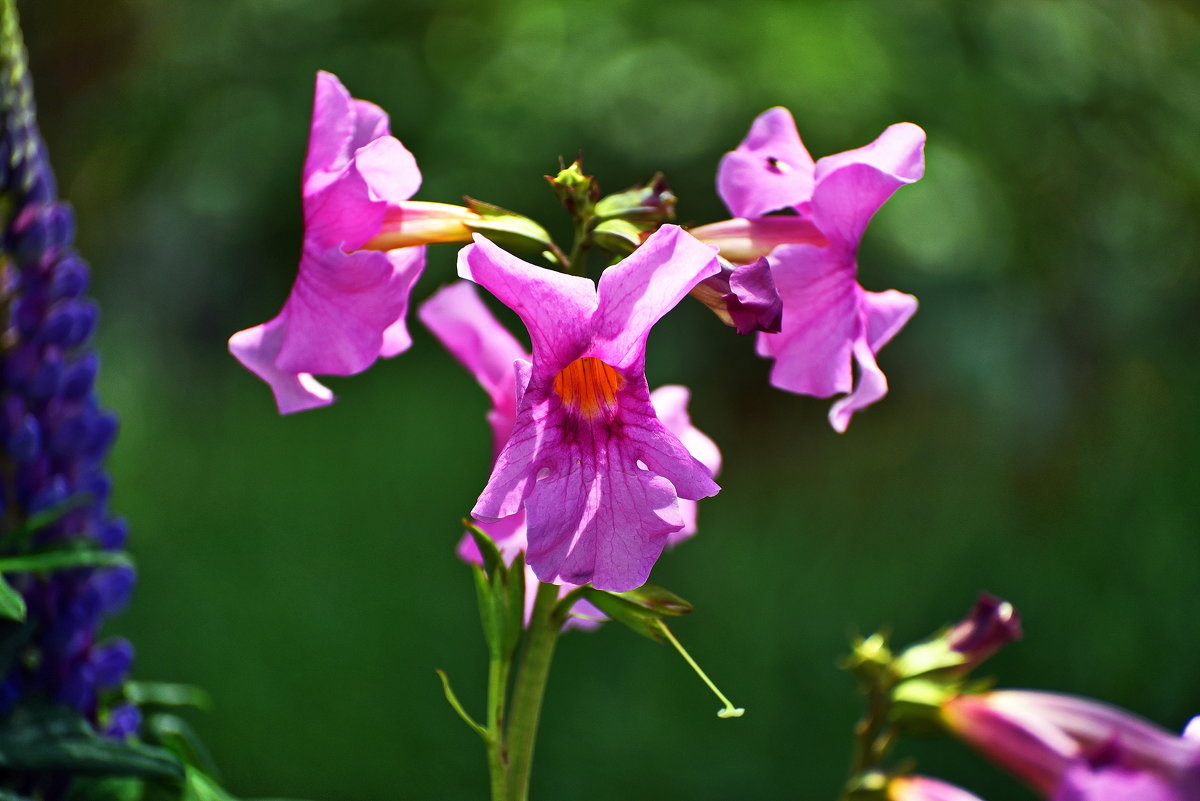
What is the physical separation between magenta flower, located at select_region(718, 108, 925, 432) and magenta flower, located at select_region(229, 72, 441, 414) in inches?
6.8

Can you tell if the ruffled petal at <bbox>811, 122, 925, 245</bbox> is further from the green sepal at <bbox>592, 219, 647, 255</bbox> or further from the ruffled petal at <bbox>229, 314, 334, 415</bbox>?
the ruffled petal at <bbox>229, 314, 334, 415</bbox>

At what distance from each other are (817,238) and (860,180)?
5 centimetres

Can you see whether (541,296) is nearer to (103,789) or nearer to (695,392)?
(103,789)

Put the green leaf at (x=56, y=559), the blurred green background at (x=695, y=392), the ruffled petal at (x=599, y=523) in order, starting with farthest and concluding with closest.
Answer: the blurred green background at (x=695, y=392), the green leaf at (x=56, y=559), the ruffled petal at (x=599, y=523)

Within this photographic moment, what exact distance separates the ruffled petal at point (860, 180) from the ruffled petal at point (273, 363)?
25cm

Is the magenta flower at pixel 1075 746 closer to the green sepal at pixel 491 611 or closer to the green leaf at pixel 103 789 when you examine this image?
the green sepal at pixel 491 611

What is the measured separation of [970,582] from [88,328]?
6.78ft

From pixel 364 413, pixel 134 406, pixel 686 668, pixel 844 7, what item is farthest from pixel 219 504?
pixel 844 7

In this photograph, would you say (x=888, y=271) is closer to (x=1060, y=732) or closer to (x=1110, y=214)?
(x=1110, y=214)

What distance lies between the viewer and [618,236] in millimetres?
507

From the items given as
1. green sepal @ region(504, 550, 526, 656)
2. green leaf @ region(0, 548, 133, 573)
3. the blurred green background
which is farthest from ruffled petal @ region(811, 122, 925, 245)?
the blurred green background

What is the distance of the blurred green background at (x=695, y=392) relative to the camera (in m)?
2.23

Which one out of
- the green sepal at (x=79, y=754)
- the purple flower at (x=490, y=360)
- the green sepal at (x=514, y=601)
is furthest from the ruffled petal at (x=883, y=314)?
the green sepal at (x=79, y=754)

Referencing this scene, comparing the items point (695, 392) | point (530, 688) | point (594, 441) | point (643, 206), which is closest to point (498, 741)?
point (530, 688)
